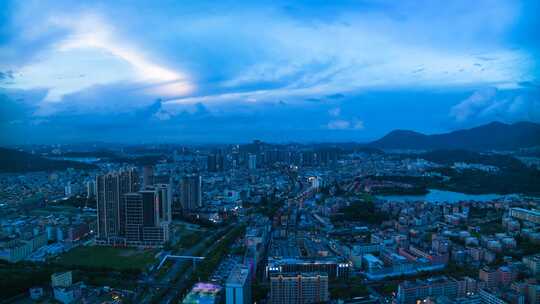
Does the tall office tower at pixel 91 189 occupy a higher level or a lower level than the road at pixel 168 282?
higher

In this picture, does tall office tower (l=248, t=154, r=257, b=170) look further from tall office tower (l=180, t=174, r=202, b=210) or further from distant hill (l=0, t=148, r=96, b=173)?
tall office tower (l=180, t=174, r=202, b=210)

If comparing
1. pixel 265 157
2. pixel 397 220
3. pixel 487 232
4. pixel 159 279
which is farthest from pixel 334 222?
pixel 265 157

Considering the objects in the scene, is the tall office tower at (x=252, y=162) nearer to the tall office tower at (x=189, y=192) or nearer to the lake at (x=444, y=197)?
the lake at (x=444, y=197)

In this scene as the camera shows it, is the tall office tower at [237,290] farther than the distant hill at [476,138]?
No

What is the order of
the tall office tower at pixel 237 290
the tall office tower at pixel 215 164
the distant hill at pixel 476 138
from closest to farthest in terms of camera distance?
the tall office tower at pixel 237 290 < the tall office tower at pixel 215 164 < the distant hill at pixel 476 138

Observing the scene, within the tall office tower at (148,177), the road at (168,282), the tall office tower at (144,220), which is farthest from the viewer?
the tall office tower at (148,177)

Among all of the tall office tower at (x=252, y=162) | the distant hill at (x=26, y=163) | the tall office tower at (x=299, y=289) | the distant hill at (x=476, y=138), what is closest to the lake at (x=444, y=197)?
the tall office tower at (x=252, y=162)

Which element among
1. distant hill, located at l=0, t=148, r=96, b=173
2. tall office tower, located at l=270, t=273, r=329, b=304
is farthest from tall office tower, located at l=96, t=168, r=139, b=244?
distant hill, located at l=0, t=148, r=96, b=173

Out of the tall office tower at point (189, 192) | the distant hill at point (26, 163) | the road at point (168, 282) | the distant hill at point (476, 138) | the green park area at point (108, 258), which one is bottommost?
the road at point (168, 282)
